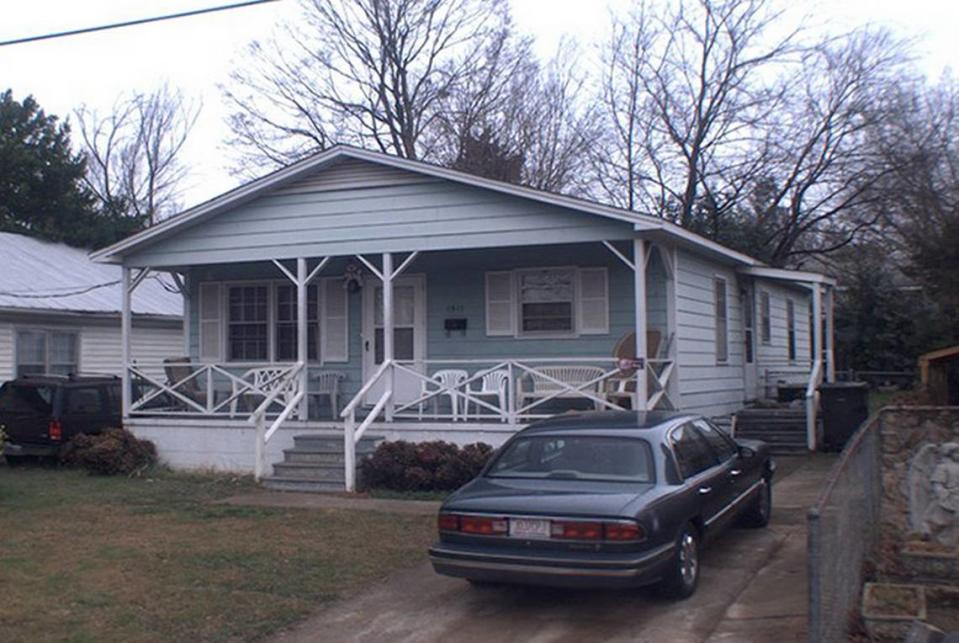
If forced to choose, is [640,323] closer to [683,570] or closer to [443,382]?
[443,382]

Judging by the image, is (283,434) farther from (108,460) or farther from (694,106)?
(694,106)

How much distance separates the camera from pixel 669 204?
32.6m

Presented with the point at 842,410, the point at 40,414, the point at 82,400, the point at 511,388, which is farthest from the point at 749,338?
the point at 40,414

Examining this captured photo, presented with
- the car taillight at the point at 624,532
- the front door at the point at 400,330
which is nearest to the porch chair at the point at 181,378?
the front door at the point at 400,330

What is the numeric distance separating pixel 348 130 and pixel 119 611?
28.6 meters

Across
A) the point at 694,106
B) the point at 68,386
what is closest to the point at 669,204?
the point at 694,106

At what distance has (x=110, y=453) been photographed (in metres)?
15.3

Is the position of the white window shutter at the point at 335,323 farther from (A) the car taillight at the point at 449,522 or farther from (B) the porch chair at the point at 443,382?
→ (A) the car taillight at the point at 449,522

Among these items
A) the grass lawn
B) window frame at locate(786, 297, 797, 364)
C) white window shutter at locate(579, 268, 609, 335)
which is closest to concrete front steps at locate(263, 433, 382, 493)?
the grass lawn

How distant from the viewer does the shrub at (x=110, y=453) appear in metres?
15.3

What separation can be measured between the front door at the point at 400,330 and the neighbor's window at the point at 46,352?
8.29 m

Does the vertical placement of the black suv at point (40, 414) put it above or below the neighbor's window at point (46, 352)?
below

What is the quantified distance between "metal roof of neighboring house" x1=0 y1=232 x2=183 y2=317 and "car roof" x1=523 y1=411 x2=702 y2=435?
1508 centimetres

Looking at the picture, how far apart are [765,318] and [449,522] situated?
1498 centimetres
